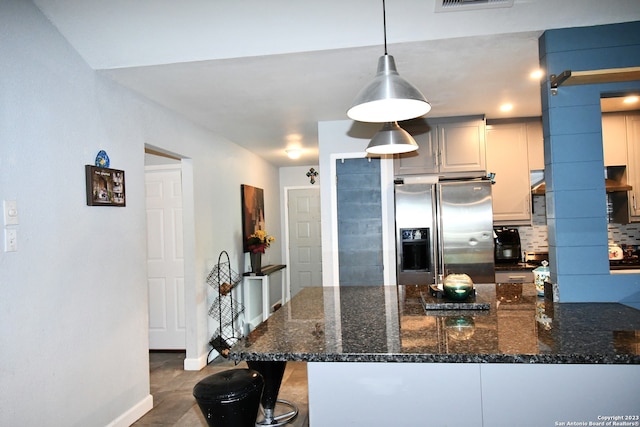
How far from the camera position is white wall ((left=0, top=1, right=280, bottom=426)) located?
6.87 ft

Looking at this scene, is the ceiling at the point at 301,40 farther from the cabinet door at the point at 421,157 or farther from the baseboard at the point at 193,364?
the baseboard at the point at 193,364

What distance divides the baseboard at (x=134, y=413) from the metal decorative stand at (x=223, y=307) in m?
1.11

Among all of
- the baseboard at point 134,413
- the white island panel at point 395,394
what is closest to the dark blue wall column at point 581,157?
the white island panel at point 395,394

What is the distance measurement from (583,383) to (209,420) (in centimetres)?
160

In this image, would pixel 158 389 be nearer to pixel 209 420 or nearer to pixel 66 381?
pixel 66 381

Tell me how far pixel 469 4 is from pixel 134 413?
10.9ft

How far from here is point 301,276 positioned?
7480mm

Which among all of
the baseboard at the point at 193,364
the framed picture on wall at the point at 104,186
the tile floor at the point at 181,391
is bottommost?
the tile floor at the point at 181,391

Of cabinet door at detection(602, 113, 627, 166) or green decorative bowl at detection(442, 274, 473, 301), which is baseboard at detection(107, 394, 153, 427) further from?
cabinet door at detection(602, 113, 627, 166)

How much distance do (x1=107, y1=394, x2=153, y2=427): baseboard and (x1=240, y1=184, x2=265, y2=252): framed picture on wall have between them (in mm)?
2504

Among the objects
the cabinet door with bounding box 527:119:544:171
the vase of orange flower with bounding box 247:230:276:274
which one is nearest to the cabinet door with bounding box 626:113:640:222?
the cabinet door with bounding box 527:119:544:171

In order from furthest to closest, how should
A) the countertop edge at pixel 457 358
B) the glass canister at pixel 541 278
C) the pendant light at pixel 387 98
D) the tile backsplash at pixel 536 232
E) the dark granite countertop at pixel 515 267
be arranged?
the tile backsplash at pixel 536 232 < the dark granite countertop at pixel 515 267 < the glass canister at pixel 541 278 < the pendant light at pixel 387 98 < the countertop edge at pixel 457 358

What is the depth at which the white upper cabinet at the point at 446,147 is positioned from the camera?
163 inches

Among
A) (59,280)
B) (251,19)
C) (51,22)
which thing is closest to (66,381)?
(59,280)
